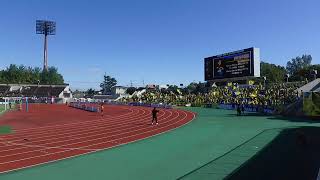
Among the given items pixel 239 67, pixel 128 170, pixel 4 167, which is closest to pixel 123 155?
pixel 128 170

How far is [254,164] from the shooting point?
13.5 metres

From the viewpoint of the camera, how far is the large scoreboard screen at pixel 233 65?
56.4 meters

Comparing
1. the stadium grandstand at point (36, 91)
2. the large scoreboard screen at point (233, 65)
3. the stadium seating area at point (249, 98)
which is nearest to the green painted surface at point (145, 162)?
the stadium seating area at point (249, 98)

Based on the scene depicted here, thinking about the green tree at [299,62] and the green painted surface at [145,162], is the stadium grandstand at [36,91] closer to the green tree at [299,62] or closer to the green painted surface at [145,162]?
the green tree at [299,62]

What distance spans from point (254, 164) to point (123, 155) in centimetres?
534

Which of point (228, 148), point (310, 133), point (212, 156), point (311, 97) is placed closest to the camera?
point (212, 156)

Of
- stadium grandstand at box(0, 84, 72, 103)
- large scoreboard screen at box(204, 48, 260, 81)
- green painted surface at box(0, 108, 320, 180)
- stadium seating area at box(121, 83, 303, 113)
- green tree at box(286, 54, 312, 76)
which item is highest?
green tree at box(286, 54, 312, 76)

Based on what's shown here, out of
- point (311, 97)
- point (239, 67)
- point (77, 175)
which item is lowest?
point (77, 175)

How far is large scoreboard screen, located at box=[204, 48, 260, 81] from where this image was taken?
5638 cm

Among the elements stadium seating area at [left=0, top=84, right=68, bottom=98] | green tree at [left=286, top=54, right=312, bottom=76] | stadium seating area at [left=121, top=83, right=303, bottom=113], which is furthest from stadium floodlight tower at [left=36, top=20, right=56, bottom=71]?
green tree at [left=286, top=54, right=312, bottom=76]

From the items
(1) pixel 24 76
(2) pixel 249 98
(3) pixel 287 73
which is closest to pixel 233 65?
(2) pixel 249 98

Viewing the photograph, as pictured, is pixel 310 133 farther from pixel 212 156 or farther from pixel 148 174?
pixel 148 174

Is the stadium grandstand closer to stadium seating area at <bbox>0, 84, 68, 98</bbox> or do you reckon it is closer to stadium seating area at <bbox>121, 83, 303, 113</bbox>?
Result: stadium seating area at <bbox>0, 84, 68, 98</bbox>

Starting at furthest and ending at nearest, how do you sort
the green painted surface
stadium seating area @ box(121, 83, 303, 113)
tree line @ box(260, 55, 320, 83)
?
tree line @ box(260, 55, 320, 83) < stadium seating area @ box(121, 83, 303, 113) < the green painted surface
